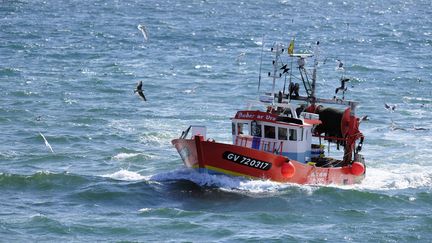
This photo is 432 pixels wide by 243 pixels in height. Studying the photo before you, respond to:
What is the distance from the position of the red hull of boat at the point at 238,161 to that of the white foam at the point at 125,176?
2.91m

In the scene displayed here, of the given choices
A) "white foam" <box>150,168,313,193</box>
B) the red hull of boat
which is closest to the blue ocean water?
"white foam" <box>150,168,313,193</box>

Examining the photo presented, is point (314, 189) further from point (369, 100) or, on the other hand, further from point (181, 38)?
point (181, 38)

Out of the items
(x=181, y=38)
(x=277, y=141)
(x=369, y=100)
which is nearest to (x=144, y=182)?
(x=277, y=141)

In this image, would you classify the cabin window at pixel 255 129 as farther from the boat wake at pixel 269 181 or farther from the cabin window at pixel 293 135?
the boat wake at pixel 269 181

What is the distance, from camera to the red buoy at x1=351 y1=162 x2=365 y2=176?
4553 centimetres

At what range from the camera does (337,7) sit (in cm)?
15500

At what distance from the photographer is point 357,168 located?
4553 centimetres

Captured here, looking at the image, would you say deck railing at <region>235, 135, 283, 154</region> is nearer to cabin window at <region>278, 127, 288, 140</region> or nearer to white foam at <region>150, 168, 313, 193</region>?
cabin window at <region>278, 127, 288, 140</region>

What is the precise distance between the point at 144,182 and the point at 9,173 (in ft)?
18.6

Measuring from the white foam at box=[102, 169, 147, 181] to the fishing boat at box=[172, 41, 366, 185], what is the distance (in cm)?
253

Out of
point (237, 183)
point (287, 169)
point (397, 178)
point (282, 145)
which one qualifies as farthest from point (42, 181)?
point (397, 178)

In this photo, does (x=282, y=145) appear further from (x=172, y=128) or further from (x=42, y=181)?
(x=172, y=128)

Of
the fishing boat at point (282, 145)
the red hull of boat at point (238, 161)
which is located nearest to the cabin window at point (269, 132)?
the fishing boat at point (282, 145)

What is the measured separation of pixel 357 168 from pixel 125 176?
9691mm
